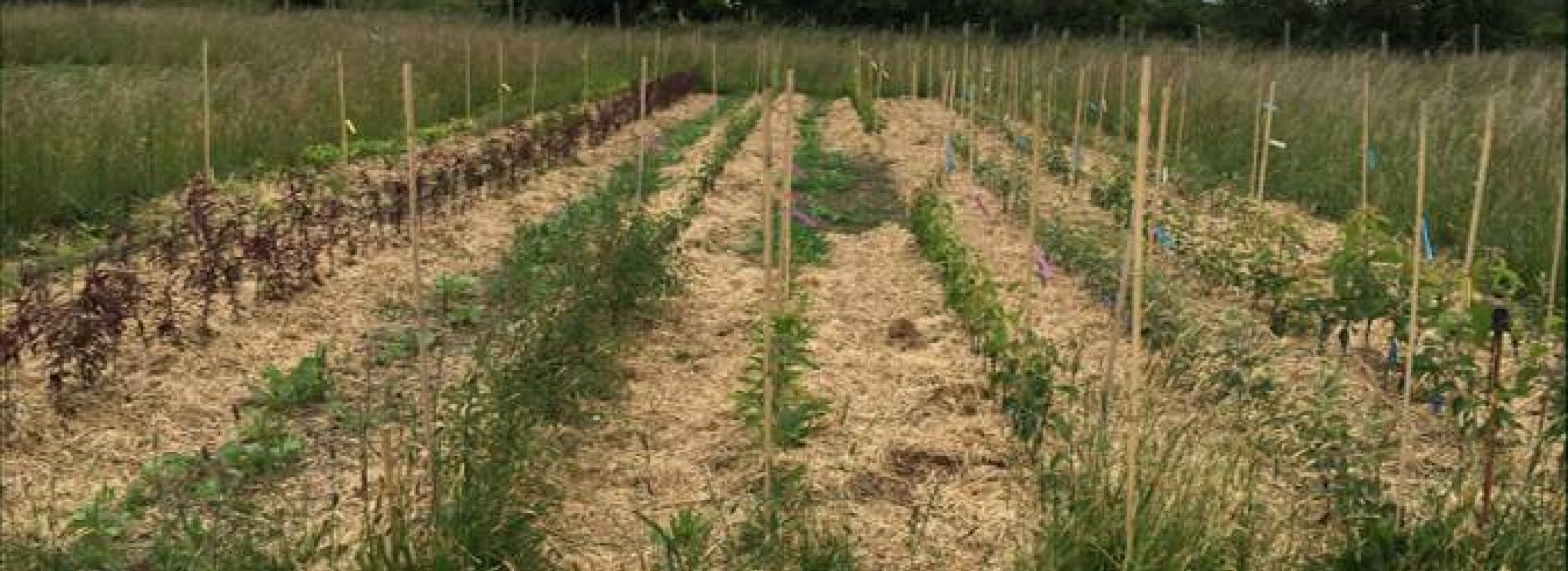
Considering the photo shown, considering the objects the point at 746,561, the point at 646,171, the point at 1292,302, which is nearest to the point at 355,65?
the point at 646,171

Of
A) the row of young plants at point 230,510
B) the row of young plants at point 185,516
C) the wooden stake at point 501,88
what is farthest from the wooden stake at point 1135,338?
the wooden stake at point 501,88

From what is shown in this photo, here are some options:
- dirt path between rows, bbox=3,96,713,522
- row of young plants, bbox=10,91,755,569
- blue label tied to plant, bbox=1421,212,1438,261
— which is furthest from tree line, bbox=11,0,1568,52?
row of young plants, bbox=10,91,755,569

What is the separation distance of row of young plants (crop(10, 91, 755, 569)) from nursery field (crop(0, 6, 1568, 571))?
15 mm

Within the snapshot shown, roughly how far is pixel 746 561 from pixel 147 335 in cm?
283

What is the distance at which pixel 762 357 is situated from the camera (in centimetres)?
396

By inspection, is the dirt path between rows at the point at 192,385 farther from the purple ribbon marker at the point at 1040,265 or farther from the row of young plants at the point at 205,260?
the purple ribbon marker at the point at 1040,265

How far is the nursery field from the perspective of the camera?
288 centimetres

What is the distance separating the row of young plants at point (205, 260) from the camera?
3.94 m

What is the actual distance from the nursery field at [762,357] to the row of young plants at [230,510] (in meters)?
0.01

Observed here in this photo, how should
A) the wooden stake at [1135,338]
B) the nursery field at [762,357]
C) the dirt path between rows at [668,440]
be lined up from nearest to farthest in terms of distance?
the wooden stake at [1135,338], the nursery field at [762,357], the dirt path between rows at [668,440]

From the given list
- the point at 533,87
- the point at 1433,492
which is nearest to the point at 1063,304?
the point at 1433,492

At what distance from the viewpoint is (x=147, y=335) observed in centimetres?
455

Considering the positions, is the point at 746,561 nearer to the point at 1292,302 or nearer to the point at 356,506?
the point at 356,506

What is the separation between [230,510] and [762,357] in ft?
5.21
